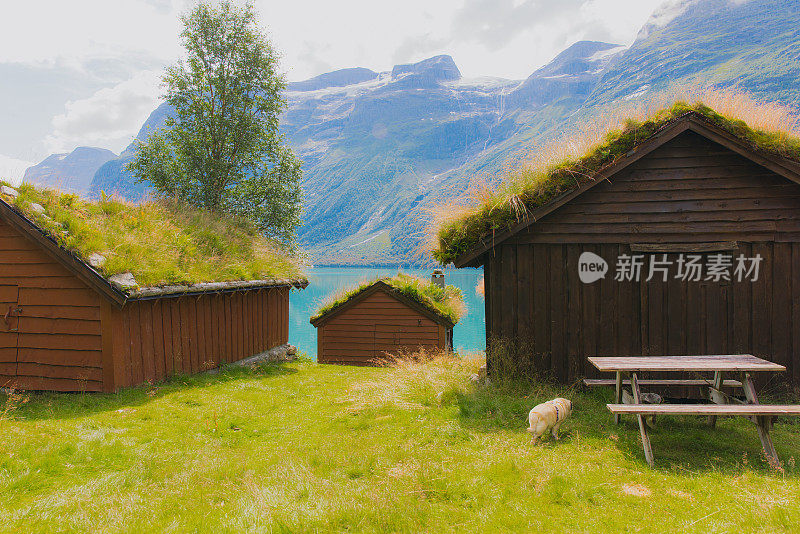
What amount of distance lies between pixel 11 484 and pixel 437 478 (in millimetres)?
4691

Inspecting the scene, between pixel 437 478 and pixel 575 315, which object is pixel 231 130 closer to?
pixel 575 315

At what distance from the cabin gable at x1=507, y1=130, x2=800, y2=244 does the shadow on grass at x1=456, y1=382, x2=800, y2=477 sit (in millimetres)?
2918

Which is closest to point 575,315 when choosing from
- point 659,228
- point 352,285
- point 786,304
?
point 659,228

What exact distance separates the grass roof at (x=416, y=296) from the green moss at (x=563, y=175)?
1242cm

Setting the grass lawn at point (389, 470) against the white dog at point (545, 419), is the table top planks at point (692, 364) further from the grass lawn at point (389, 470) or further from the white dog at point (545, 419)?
the grass lawn at point (389, 470)

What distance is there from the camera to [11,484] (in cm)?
503

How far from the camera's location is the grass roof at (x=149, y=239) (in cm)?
937

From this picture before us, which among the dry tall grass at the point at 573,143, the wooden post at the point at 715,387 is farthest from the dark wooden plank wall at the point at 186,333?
the wooden post at the point at 715,387

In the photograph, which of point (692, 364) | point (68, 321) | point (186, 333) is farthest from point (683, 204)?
point (68, 321)

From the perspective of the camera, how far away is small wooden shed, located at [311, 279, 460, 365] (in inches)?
843

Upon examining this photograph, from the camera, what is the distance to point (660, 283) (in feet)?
27.9

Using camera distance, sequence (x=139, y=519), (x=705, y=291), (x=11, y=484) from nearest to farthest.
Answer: (x=139, y=519) < (x=11, y=484) < (x=705, y=291)

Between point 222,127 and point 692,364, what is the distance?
25119mm

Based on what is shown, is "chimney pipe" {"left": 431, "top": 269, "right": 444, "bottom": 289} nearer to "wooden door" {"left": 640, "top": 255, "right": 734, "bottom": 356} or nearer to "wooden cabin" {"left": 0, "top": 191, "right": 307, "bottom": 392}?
"wooden cabin" {"left": 0, "top": 191, "right": 307, "bottom": 392}
